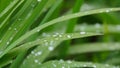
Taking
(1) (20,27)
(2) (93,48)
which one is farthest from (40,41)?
(2) (93,48)

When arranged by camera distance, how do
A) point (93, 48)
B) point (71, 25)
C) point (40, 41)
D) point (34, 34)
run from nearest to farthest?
Result: point (40, 41) → point (34, 34) → point (71, 25) → point (93, 48)

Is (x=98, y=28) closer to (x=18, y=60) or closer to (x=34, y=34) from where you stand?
(x=34, y=34)

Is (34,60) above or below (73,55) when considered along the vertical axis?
above

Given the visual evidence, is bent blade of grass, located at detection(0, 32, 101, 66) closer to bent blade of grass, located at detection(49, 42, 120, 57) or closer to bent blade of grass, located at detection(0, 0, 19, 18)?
bent blade of grass, located at detection(0, 0, 19, 18)

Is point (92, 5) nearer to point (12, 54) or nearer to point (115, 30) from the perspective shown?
point (115, 30)

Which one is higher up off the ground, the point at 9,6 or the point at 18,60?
the point at 9,6

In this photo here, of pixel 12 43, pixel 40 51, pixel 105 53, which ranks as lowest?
pixel 105 53

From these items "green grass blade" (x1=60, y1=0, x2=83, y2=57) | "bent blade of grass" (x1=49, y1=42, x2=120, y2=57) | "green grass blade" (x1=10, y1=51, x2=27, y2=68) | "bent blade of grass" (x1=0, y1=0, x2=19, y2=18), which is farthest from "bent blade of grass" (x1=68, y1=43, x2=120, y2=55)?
"bent blade of grass" (x1=0, y1=0, x2=19, y2=18)

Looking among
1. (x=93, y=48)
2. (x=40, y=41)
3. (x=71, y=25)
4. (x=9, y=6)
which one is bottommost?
(x=93, y=48)

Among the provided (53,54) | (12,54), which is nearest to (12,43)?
(12,54)

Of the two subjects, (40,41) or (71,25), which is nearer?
(40,41)

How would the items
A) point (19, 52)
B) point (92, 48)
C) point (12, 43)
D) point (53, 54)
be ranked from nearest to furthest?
point (12, 43) → point (19, 52) → point (53, 54) → point (92, 48)
